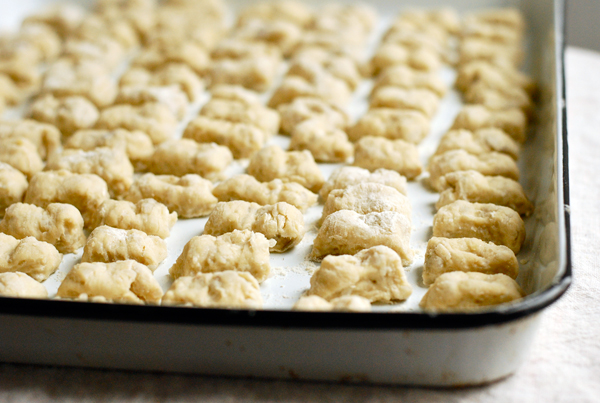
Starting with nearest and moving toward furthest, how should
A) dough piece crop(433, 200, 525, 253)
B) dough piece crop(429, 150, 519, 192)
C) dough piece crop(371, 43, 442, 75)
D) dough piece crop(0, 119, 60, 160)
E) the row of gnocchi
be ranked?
the row of gnocchi, dough piece crop(433, 200, 525, 253), dough piece crop(429, 150, 519, 192), dough piece crop(0, 119, 60, 160), dough piece crop(371, 43, 442, 75)

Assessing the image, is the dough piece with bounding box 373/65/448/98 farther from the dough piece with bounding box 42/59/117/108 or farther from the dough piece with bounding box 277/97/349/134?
the dough piece with bounding box 42/59/117/108

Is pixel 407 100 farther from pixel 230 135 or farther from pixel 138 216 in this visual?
pixel 138 216

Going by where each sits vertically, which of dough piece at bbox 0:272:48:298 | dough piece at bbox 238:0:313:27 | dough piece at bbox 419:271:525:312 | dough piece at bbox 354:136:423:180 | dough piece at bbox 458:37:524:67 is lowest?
dough piece at bbox 0:272:48:298

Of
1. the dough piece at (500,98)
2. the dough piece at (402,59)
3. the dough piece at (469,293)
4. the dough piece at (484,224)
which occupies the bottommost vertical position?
the dough piece at (469,293)

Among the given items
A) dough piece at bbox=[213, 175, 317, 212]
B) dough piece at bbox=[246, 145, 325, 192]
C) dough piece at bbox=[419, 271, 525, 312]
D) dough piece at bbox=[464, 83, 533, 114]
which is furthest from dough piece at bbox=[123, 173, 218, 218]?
dough piece at bbox=[464, 83, 533, 114]

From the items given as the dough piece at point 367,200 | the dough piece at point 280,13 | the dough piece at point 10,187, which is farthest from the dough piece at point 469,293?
the dough piece at point 280,13

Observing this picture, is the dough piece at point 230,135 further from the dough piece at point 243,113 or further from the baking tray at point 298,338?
the baking tray at point 298,338
